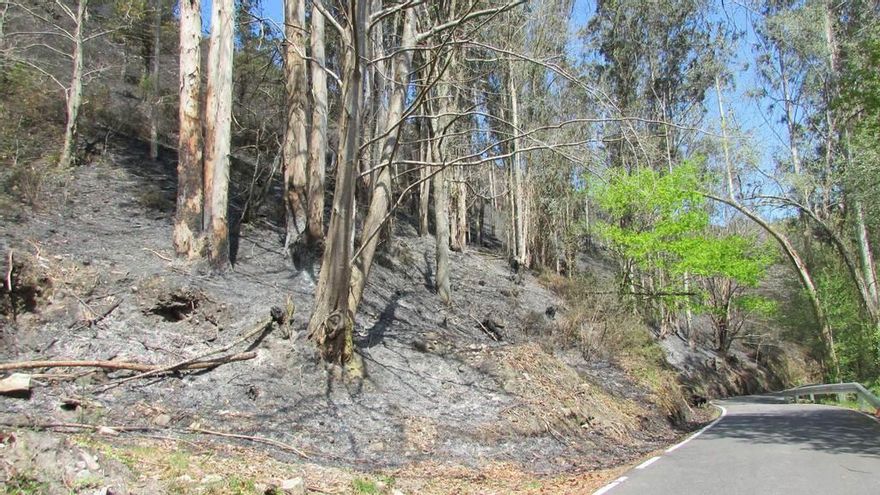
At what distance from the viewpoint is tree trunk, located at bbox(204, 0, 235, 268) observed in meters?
11.4

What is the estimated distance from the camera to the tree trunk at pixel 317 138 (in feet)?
42.2

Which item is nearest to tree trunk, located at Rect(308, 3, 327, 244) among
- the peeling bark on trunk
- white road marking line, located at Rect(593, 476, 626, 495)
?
white road marking line, located at Rect(593, 476, 626, 495)

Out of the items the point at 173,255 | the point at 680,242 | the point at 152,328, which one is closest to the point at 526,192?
the point at 680,242

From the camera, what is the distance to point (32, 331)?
799cm

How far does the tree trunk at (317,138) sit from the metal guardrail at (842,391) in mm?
13022

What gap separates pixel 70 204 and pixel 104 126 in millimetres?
6399

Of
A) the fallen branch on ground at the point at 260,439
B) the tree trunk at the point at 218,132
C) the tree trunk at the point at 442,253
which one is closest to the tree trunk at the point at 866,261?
the tree trunk at the point at 442,253

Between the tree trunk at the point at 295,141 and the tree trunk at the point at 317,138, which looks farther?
the tree trunk at the point at 295,141

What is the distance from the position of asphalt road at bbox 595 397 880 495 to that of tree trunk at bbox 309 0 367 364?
462cm

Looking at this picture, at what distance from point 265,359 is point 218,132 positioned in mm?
4929

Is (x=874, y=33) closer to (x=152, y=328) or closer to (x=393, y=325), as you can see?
(x=393, y=325)

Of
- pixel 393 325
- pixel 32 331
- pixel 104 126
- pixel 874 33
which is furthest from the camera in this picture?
pixel 104 126

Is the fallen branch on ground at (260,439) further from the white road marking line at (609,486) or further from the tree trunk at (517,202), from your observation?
the tree trunk at (517,202)

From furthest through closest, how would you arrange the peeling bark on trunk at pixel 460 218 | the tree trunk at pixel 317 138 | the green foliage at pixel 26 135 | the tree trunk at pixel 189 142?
the peeling bark on trunk at pixel 460 218 < the tree trunk at pixel 317 138 < the green foliage at pixel 26 135 < the tree trunk at pixel 189 142
